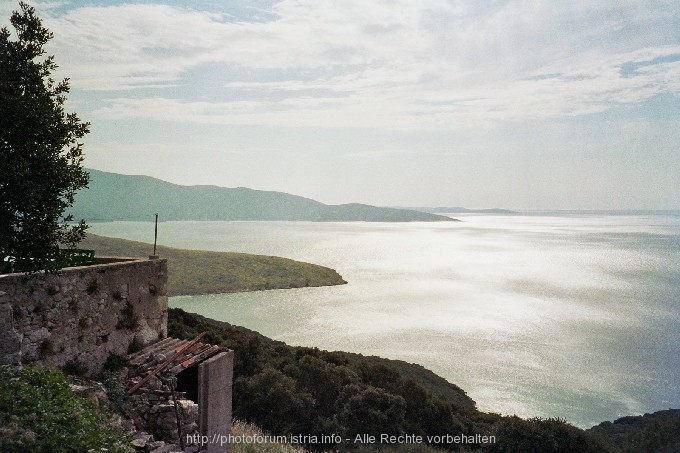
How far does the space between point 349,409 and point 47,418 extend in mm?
16553

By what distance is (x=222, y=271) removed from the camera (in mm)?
105500

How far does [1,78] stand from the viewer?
9312mm

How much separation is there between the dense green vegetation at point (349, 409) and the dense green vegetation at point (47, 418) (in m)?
12.4

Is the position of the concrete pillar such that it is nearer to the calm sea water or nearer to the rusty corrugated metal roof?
the rusty corrugated metal roof

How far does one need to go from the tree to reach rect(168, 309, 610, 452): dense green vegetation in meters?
13.8

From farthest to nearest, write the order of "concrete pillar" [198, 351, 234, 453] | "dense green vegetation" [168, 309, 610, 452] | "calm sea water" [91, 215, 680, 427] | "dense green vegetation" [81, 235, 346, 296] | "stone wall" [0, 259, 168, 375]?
"dense green vegetation" [81, 235, 346, 296] → "calm sea water" [91, 215, 680, 427] → "dense green vegetation" [168, 309, 610, 452] → "concrete pillar" [198, 351, 234, 453] → "stone wall" [0, 259, 168, 375]

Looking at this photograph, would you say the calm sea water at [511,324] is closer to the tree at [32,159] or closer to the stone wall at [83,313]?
the stone wall at [83,313]

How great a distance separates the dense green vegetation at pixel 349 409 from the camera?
2014 cm

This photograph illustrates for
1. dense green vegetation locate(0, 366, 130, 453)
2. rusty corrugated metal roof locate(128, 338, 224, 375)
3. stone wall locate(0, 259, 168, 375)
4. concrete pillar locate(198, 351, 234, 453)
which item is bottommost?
concrete pillar locate(198, 351, 234, 453)

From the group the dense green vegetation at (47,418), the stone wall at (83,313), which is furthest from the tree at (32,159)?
the dense green vegetation at (47,418)

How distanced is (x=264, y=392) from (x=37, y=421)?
15.1 meters

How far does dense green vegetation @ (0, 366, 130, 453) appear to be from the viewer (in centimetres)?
686

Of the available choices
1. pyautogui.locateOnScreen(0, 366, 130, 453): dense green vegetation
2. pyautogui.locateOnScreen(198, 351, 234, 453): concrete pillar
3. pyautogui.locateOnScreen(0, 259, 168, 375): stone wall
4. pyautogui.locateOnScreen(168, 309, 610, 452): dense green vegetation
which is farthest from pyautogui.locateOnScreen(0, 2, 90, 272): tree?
pyautogui.locateOnScreen(168, 309, 610, 452): dense green vegetation

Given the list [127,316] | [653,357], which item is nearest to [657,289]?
[653,357]
